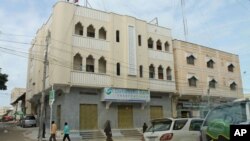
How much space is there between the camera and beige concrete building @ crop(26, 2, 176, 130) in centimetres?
2578

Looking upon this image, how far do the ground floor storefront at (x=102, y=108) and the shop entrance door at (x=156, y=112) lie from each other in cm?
18

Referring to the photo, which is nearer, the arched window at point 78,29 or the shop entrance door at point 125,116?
the arched window at point 78,29

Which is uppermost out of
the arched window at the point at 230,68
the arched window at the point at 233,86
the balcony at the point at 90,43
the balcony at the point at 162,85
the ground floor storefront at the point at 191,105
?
the balcony at the point at 90,43

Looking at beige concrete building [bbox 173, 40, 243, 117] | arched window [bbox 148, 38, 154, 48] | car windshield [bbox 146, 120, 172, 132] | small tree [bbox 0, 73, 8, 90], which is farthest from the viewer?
beige concrete building [bbox 173, 40, 243, 117]

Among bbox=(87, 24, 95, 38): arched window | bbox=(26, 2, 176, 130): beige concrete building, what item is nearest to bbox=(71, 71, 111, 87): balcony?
bbox=(26, 2, 176, 130): beige concrete building

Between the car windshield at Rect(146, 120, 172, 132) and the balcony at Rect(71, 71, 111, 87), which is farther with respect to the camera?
the balcony at Rect(71, 71, 111, 87)

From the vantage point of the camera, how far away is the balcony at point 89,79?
2572 cm

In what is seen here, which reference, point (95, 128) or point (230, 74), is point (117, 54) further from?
point (230, 74)

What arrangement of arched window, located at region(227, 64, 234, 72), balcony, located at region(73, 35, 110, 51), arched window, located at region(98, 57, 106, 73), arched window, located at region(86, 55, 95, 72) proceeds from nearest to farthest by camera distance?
balcony, located at region(73, 35, 110, 51) → arched window, located at region(86, 55, 95, 72) → arched window, located at region(98, 57, 106, 73) → arched window, located at region(227, 64, 234, 72)

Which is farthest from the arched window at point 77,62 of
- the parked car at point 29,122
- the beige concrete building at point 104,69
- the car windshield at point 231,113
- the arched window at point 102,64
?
the car windshield at point 231,113

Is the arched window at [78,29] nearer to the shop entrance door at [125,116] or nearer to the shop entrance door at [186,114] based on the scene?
the shop entrance door at [125,116]

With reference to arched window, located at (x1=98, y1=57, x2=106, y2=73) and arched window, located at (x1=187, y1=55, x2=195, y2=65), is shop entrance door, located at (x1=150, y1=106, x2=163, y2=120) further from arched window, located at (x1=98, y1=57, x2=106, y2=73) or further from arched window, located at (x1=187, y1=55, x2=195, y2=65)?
arched window, located at (x1=187, y1=55, x2=195, y2=65)

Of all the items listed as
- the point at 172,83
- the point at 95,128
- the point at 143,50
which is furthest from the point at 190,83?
the point at 95,128

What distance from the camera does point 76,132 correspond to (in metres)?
25.2
